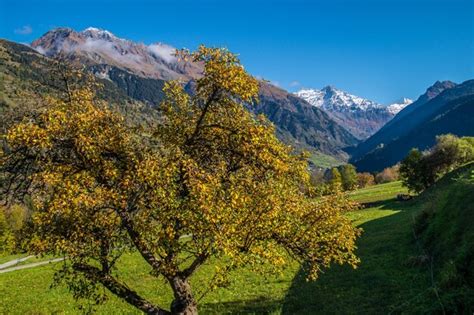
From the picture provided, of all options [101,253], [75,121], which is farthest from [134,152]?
[101,253]

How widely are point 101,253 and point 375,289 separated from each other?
18.4 metres

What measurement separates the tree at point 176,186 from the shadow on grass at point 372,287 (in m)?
6.39

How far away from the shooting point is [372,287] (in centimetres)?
2786

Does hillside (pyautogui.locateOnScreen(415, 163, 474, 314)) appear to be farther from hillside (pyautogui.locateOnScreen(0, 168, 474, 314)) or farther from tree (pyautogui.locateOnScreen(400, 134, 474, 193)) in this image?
tree (pyautogui.locateOnScreen(400, 134, 474, 193))

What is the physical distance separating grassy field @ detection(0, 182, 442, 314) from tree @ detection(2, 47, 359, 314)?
155 inches

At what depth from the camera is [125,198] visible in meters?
16.4

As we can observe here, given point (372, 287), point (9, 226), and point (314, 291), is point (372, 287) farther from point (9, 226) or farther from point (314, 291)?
point (9, 226)

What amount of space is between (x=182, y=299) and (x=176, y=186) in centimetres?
671

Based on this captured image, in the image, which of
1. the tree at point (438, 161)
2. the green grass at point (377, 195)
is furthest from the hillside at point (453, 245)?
the green grass at point (377, 195)

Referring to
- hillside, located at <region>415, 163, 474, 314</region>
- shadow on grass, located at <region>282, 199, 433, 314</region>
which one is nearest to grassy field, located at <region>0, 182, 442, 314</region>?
shadow on grass, located at <region>282, 199, 433, 314</region>

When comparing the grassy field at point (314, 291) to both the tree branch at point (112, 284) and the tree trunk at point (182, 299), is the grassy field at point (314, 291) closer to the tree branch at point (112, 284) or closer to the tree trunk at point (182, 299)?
the tree branch at point (112, 284)

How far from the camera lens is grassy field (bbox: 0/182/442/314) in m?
24.7

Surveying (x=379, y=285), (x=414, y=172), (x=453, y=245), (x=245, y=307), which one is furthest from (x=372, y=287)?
(x=414, y=172)

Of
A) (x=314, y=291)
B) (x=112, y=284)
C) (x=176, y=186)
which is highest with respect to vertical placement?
(x=176, y=186)
